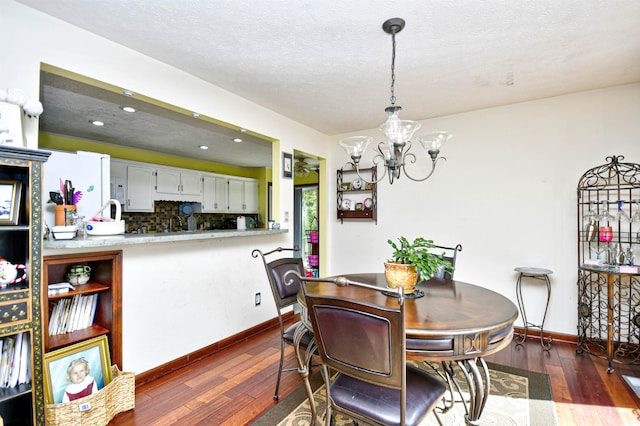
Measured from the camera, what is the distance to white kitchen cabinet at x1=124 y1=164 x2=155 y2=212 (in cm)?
458

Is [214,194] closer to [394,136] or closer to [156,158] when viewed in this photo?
[156,158]

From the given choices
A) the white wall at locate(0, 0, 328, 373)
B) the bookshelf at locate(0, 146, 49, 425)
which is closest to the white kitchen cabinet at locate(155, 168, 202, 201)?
the white wall at locate(0, 0, 328, 373)

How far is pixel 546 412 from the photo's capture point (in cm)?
193

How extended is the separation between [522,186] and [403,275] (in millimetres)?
2242

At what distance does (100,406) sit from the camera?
1.81 m

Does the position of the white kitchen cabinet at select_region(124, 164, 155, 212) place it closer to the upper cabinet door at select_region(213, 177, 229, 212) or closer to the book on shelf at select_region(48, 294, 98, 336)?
the upper cabinet door at select_region(213, 177, 229, 212)

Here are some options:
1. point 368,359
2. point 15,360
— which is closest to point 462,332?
point 368,359

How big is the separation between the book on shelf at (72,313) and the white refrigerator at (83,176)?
0.61 meters

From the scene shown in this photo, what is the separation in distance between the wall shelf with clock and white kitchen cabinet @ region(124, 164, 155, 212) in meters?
2.96

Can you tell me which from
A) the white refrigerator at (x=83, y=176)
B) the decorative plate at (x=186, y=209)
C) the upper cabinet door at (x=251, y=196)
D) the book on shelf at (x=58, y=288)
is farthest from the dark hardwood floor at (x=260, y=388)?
the upper cabinet door at (x=251, y=196)

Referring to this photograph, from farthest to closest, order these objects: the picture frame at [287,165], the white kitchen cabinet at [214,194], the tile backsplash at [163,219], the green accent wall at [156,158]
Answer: the white kitchen cabinet at [214,194], the tile backsplash at [163,219], the green accent wall at [156,158], the picture frame at [287,165]

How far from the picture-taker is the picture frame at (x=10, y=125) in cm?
→ 145

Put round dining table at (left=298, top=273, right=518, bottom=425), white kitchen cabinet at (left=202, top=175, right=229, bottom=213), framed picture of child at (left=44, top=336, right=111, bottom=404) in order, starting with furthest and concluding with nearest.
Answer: white kitchen cabinet at (left=202, top=175, right=229, bottom=213) → framed picture of child at (left=44, top=336, right=111, bottom=404) → round dining table at (left=298, top=273, right=518, bottom=425)

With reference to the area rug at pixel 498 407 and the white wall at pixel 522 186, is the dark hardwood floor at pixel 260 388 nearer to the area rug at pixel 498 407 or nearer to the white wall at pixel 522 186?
the area rug at pixel 498 407
